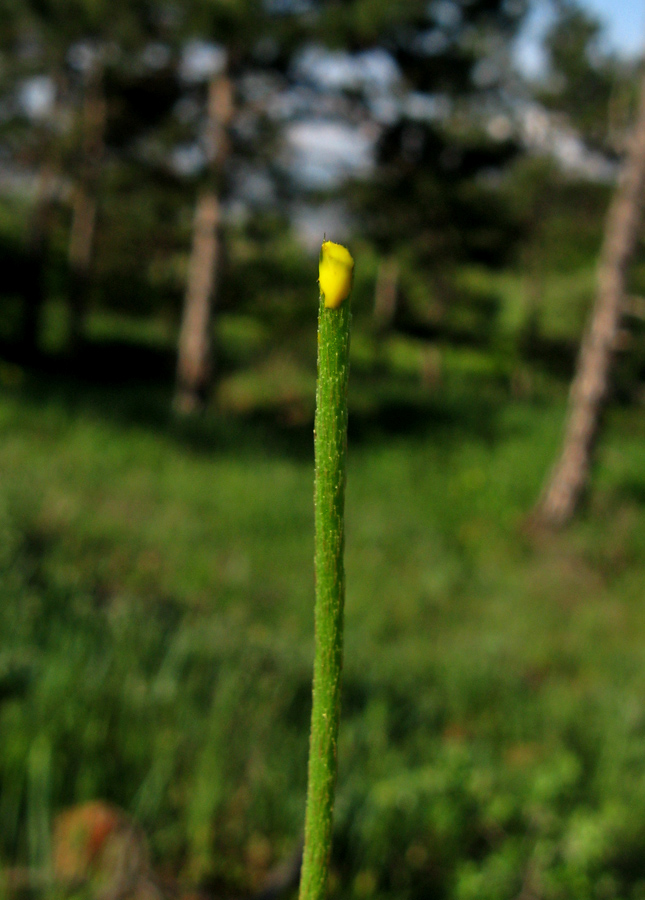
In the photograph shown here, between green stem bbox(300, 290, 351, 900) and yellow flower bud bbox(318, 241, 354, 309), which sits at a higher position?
yellow flower bud bbox(318, 241, 354, 309)

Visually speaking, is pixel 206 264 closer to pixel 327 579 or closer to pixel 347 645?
pixel 347 645

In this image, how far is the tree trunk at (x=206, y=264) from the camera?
9.66 metres

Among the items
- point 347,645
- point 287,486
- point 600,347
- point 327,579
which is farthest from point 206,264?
point 327,579

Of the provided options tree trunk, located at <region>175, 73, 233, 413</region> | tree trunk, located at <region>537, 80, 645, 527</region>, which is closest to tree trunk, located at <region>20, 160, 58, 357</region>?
tree trunk, located at <region>175, 73, 233, 413</region>

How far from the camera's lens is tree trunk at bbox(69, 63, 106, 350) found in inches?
466

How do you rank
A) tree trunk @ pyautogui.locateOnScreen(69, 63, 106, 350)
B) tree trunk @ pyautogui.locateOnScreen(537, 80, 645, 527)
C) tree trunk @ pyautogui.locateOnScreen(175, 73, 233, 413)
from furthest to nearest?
tree trunk @ pyautogui.locateOnScreen(69, 63, 106, 350)
tree trunk @ pyautogui.locateOnScreen(175, 73, 233, 413)
tree trunk @ pyautogui.locateOnScreen(537, 80, 645, 527)

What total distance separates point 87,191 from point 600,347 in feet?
28.3

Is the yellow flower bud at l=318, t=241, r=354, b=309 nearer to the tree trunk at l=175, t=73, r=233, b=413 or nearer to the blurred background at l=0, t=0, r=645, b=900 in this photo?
the blurred background at l=0, t=0, r=645, b=900

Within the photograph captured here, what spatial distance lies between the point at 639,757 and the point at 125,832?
1942 mm

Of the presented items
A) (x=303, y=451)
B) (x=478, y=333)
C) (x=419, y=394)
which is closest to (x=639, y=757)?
(x=303, y=451)

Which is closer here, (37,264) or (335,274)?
(335,274)

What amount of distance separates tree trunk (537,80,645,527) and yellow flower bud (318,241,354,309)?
7.28 meters

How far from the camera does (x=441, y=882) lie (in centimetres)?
193

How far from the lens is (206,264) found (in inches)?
394
